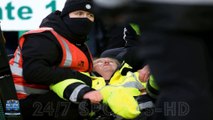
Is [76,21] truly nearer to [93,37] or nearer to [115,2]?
[115,2]

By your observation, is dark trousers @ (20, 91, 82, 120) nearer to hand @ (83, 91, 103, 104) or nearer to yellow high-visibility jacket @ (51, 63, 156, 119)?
yellow high-visibility jacket @ (51, 63, 156, 119)

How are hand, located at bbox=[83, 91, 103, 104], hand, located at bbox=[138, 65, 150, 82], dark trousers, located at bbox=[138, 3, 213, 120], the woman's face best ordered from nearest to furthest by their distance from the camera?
dark trousers, located at bbox=[138, 3, 213, 120], hand, located at bbox=[83, 91, 103, 104], hand, located at bbox=[138, 65, 150, 82], the woman's face

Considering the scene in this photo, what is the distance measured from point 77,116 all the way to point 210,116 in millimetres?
1990

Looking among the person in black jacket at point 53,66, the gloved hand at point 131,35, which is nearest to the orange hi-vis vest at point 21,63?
the person in black jacket at point 53,66

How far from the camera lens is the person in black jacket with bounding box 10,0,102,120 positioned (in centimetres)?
389

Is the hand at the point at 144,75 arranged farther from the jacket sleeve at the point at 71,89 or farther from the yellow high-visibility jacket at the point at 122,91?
the jacket sleeve at the point at 71,89

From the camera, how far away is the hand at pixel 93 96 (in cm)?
373

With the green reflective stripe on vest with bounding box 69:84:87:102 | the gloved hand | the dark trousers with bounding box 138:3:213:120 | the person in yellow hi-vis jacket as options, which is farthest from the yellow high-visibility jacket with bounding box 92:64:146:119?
the dark trousers with bounding box 138:3:213:120

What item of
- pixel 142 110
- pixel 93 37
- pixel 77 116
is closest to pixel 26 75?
pixel 77 116

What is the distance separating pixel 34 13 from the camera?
6.81 meters

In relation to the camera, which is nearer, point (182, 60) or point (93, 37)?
point (182, 60)

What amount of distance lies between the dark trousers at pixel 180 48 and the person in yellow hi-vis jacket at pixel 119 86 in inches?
71.0

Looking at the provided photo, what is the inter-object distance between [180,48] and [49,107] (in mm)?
2139

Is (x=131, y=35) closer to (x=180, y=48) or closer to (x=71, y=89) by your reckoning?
(x=71, y=89)
